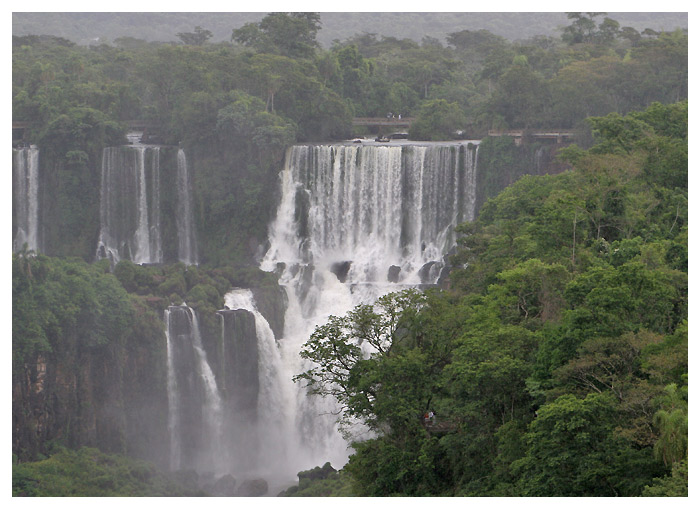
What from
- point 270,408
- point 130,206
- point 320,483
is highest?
point 130,206

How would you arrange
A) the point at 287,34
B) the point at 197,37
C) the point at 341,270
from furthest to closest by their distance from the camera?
the point at 197,37 < the point at 287,34 < the point at 341,270

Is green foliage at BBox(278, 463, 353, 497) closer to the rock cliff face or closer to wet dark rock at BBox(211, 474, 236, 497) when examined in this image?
wet dark rock at BBox(211, 474, 236, 497)

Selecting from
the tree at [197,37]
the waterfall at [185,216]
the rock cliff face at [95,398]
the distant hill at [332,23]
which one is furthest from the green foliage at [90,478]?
the distant hill at [332,23]

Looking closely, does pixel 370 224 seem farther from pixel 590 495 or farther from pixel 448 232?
pixel 590 495

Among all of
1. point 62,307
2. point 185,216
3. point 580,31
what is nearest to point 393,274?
point 185,216

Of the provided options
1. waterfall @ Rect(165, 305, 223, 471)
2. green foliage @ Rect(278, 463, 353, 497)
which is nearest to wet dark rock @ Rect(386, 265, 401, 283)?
waterfall @ Rect(165, 305, 223, 471)

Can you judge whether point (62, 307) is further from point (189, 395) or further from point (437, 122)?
point (437, 122)

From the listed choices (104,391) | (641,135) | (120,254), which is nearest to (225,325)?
(104,391)
